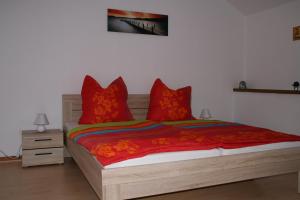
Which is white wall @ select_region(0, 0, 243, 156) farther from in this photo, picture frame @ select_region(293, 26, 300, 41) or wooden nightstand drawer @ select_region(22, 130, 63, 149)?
picture frame @ select_region(293, 26, 300, 41)

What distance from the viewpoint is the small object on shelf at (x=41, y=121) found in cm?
323

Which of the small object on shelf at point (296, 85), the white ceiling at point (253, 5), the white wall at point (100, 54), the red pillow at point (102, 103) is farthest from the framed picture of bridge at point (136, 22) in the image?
the small object on shelf at point (296, 85)

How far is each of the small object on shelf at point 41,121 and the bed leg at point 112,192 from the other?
69.6 inches

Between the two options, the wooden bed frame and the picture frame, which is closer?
the wooden bed frame

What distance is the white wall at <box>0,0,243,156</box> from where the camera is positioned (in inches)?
132

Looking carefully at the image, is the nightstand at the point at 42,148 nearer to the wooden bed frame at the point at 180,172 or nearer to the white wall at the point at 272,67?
the wooden bed frame at the point at 180,172

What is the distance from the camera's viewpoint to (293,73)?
3643mm

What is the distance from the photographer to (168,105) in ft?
11.4

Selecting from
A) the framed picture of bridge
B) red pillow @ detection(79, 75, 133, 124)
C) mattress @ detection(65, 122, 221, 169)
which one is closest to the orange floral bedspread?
→ mattress @ detection(65, 122, 221, 169)

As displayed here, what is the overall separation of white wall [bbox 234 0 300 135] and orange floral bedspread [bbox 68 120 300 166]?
1148 mm

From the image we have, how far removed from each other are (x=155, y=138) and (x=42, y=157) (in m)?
1.60

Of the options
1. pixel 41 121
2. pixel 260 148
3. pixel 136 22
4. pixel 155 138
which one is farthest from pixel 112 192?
pixel 136 22

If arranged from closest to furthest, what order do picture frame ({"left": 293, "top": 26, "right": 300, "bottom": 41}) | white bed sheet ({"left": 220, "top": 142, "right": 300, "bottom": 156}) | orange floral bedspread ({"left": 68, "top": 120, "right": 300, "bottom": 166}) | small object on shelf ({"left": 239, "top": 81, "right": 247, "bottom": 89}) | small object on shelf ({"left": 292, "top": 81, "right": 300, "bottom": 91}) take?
orange floral bedspread ({"left": 68, "top": 120, "right": 300, "bottom": 166})
white bed sheet ({"left": 220, "top": 142, "right": 300, "bottom": 156})
small object on shelf ({"left": 292, "top": 81, "right": 300, "bottom": 91})
picture frame ({"left": 293, "top": 26, "right": 300, "bottom": 41})
small object on shelf ({"left": 239, "top": 81, "right": 247, "bottom": 89})

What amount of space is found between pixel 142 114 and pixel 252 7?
2326mm
